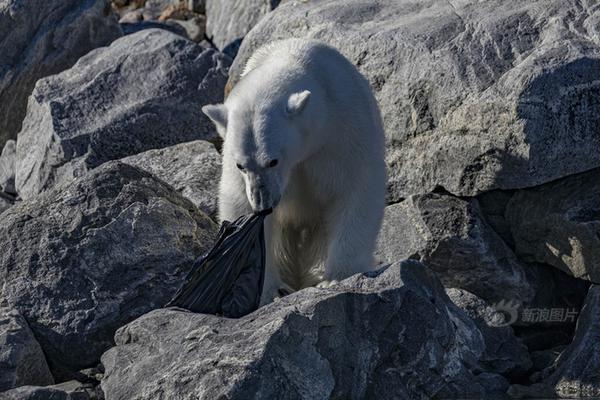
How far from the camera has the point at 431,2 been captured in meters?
8.37

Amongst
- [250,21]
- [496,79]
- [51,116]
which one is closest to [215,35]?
[250,21]

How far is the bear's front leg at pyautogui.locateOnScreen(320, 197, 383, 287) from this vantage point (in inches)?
251

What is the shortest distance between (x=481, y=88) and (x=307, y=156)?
1.73 metres

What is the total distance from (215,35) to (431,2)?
4145 millimetres

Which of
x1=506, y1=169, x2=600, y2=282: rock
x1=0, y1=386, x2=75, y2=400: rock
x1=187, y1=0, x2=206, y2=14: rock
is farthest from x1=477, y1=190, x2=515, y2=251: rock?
x1=187, y1=0, x2=206, y2=14: rock

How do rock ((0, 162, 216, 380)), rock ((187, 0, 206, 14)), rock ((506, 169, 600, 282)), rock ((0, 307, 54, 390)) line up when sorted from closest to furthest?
rock ((0, 307, 54, 390)) → rock ((0, 162, 216, 380)) → rock ((506, 169, 600, 282)) → rock ((187, 0, 206, 14))

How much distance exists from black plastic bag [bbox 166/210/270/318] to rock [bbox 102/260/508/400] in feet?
1.29

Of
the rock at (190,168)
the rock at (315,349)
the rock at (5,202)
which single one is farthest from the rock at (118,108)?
the rock at (315,349)

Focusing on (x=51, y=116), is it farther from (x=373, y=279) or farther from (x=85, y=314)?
(x=373, y=279)

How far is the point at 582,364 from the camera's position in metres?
6.04

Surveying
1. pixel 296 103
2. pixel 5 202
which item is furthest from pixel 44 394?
pixel 5 202

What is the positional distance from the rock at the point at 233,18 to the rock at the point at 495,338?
5.18 metres

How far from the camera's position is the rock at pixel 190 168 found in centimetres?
771

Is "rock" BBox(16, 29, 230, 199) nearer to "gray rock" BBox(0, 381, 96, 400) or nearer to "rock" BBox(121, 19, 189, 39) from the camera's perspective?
"rock" BBox(121, 19, 189, 39)
